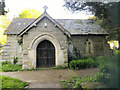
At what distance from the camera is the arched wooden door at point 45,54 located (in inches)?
411

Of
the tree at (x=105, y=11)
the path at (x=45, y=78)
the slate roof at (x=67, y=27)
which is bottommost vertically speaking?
the path at (x=45, y=78)

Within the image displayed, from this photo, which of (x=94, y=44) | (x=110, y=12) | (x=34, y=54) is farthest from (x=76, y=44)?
(x=110, y=12)

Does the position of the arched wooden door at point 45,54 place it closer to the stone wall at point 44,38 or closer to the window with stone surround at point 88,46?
the stone wall at point 44,38

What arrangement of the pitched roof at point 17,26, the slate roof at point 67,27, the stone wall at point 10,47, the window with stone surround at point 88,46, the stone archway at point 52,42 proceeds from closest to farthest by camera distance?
1. the stone archway at point 52,42
2. the slate roof at point 67,27
3. the window with stone surround at point 88,46
4. the stone wall at point 10,47
5. the pitched roof at point 17,26

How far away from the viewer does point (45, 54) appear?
1052 centimetres

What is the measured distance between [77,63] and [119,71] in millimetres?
7765

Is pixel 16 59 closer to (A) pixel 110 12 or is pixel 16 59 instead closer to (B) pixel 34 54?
(B) pixel 34 54

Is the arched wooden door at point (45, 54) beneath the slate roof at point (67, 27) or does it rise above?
beneath

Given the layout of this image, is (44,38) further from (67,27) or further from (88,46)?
(88,46)

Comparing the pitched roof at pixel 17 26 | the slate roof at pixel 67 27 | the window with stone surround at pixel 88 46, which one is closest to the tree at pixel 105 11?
the slate roof at pixel 67 27

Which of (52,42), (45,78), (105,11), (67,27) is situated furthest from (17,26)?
(105,11)

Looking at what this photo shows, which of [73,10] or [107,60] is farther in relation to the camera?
[73,10]

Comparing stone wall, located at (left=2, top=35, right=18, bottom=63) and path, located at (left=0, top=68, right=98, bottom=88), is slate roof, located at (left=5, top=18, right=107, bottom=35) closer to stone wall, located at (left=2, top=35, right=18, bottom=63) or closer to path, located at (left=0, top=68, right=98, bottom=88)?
stone wall, located at (left=2, top=35, right=18, bottom=63)

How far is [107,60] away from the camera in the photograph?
63.3 inches
